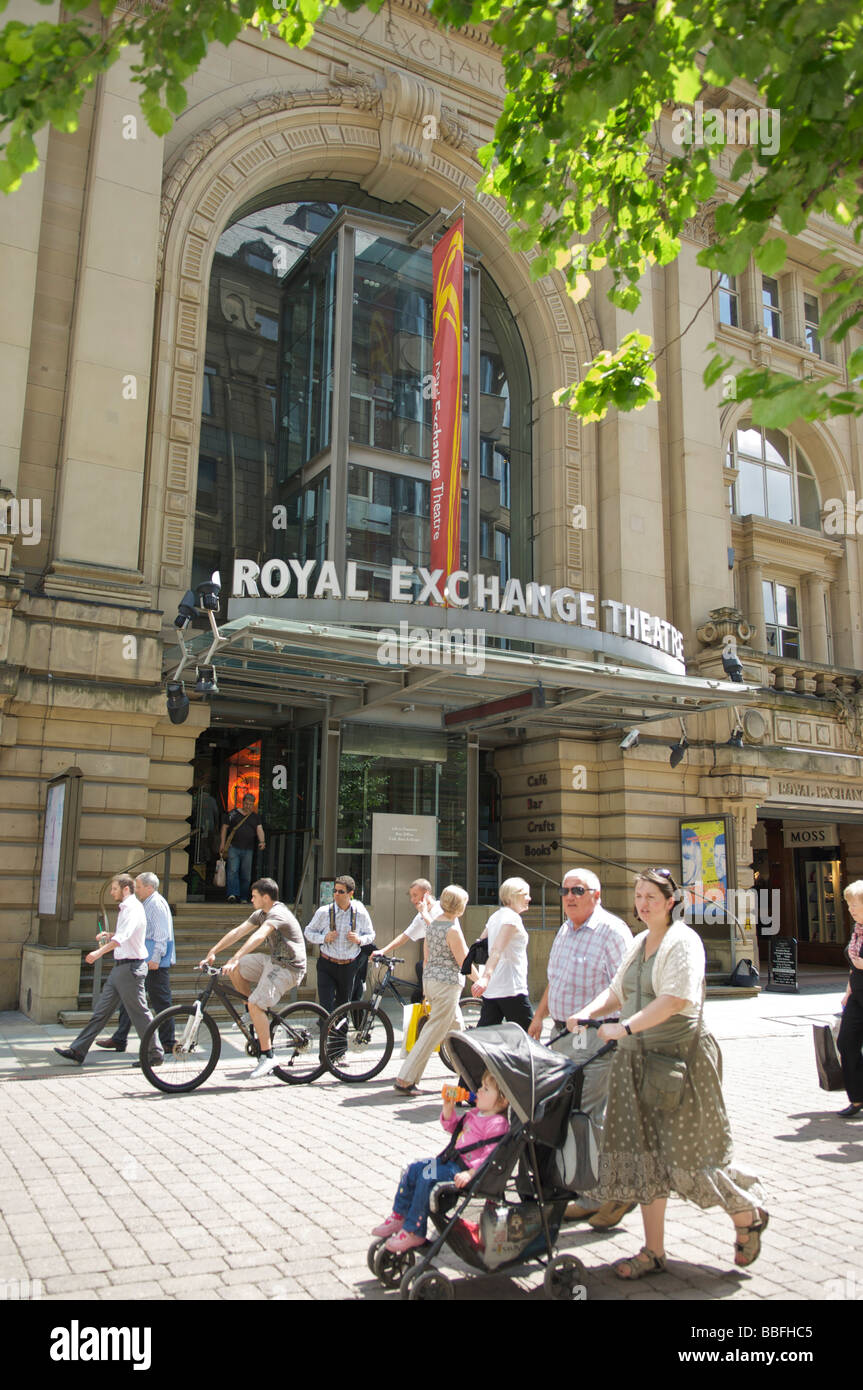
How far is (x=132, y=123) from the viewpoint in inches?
656

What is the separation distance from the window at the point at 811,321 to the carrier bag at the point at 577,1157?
2609 centimetres

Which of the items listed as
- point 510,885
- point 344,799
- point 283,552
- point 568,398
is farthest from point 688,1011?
point 283,552

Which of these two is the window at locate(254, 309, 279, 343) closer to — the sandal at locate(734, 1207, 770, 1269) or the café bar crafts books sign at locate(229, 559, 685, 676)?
the café bar crafts books sign at locate(229, 559, 685, 676)

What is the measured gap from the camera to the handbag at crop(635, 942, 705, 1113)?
15.3 ft

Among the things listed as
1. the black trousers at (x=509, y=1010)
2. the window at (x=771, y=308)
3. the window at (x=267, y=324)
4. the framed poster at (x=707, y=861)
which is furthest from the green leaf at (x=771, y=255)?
the window at (x=771, y=308)

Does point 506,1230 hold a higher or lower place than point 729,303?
lower

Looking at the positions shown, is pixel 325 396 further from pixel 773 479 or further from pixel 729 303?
pixel 773 479

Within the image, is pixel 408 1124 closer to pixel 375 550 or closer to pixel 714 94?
pixel 375 550

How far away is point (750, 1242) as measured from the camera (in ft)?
Result: 15.4

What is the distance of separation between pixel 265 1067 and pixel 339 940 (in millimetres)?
1679

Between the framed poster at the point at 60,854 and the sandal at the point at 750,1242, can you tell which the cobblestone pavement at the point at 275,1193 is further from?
the framed poster at the point at 60,854


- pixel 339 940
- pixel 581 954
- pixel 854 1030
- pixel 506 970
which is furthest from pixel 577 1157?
pixel 339 940
